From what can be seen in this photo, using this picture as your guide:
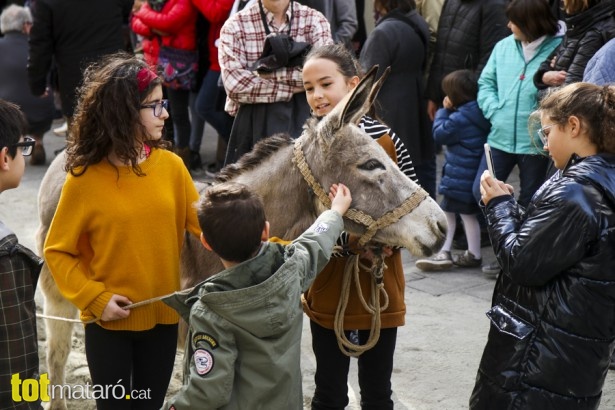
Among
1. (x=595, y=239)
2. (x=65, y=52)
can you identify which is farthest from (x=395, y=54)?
(x=595, y=239)

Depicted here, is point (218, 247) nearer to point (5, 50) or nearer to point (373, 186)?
point (373, 186)

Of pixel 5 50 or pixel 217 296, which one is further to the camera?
pixel 5 50

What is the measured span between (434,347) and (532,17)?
2474 mm

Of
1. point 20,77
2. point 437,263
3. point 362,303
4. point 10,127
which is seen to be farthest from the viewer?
point 20,77

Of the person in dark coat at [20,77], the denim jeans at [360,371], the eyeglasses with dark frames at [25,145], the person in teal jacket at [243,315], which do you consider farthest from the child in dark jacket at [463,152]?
the person in dark coat at [20,77]

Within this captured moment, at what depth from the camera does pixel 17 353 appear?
2.96 metres

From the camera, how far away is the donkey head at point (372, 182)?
3.60 metres

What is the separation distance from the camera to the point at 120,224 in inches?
135

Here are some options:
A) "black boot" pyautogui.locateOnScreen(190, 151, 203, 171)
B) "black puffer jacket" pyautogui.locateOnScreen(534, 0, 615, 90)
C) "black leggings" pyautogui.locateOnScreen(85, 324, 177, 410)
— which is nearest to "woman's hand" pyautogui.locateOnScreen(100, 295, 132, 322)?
"black leggings" pyautogui.locateOnScreen(85, 324, 177, 410)

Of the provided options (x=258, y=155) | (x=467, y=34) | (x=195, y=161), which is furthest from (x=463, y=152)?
(x=195, y=161)

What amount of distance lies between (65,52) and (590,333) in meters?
6.02

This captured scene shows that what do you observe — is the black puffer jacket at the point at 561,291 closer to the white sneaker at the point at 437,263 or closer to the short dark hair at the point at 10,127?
the short dark hair at the point at 10,127

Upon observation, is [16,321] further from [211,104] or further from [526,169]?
[211,104]

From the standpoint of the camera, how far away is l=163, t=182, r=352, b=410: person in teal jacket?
9.20ft
